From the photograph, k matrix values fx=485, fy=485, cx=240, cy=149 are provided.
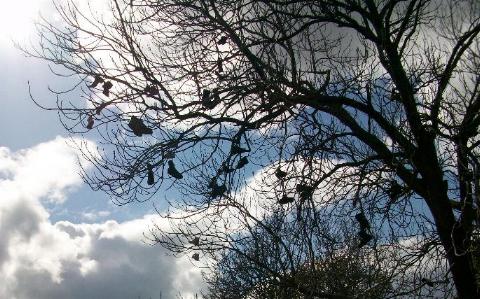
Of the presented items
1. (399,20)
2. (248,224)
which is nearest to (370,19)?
(399,20)

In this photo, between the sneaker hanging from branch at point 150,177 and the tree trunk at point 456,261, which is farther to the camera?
the tree trunk at point 456,261

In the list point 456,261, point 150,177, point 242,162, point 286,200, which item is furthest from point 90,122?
point 456,261

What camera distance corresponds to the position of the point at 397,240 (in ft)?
25.6

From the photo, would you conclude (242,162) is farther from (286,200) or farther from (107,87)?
(107,87)

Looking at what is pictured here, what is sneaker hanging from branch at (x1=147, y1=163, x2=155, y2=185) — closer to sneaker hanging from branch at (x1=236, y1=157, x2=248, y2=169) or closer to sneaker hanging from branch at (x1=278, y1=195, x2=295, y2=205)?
sneaker hanging from branch at (x1=236, y1=157, x2=248, y2=169)

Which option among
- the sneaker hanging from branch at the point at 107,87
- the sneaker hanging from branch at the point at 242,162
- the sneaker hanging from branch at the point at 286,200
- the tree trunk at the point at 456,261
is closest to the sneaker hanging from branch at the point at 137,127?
the sneaker hanging from branch at the point at 107,87

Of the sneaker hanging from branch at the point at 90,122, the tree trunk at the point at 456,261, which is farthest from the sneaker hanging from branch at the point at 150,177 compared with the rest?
the tree trunk at the point at 456,261

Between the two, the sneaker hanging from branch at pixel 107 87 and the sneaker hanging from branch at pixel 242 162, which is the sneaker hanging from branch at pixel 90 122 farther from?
the sneaker hanging from branch at pixel 242 162

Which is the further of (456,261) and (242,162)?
(456,261)

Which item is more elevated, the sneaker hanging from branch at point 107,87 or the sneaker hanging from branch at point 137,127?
the sneaker hanging from branch at point 107,87

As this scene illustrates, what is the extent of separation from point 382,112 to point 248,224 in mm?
5729

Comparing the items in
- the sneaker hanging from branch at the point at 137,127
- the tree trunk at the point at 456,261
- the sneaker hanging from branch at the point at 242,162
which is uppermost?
the sneaker hanging from branch at the point at 137,127

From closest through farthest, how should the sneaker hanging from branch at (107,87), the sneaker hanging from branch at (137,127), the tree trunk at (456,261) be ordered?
the sneaker hanging from branch at (137,127) → the sneaker hanging from branch at (107,87) → the tree trunk at (456,261)

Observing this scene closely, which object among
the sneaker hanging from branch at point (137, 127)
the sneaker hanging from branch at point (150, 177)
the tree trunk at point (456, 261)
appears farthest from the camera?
the tree trunk at point (456, 261)
